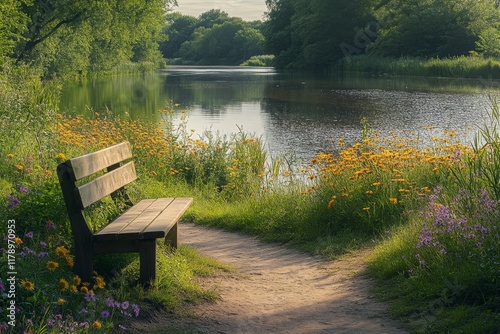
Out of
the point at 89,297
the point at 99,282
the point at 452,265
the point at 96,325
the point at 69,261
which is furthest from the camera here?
the point at 452,265

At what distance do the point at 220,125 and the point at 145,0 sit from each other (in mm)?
10560

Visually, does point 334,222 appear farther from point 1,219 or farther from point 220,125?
point 220,125

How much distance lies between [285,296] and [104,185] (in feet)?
5.68

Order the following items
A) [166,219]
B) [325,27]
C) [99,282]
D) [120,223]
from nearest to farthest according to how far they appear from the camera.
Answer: [99,282] < [120,223] < [166,219] < [325,27]

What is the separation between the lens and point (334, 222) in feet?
24.7

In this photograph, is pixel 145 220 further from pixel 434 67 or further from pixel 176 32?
pixel 176 32

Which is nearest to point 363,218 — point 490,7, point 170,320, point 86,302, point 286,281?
point 286,281

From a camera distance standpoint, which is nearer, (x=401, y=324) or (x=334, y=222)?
(x=401, y=324)

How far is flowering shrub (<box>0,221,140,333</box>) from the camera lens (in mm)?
3695

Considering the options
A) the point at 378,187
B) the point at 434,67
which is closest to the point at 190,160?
the point at 378,187

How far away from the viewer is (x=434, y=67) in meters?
45.0

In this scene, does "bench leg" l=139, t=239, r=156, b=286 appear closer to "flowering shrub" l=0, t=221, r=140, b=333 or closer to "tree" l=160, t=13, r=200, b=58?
"flowering shrub" l=0, t=221, r=140, b=333

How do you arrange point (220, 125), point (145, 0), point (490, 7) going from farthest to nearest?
point (490, 7)
point (145, 0)
point (220, 125)

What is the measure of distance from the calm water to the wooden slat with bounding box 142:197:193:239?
9.79 meters
